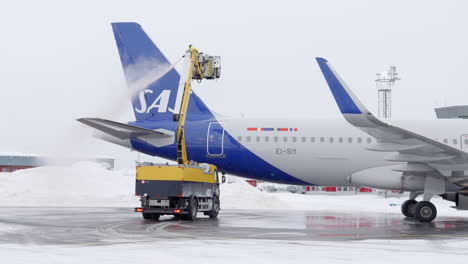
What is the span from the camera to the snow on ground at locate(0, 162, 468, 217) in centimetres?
3516

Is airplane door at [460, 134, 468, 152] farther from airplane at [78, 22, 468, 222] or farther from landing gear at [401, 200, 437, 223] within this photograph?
landing gear at [401, 200, 437, 223]

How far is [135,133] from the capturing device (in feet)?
80.6

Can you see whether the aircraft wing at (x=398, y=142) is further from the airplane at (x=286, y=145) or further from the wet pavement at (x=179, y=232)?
the wet pavement at (x=179, y=232)

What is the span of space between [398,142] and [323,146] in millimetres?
4138

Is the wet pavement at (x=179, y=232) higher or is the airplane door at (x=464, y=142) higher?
the airplane door at (x=464, y=142)

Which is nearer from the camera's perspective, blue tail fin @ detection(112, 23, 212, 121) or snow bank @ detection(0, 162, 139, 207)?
blue tail fin @ detection(112, 23, 212, 121)

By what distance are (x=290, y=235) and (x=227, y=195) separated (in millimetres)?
A: 21560

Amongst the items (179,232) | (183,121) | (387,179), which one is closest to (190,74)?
(183,121)

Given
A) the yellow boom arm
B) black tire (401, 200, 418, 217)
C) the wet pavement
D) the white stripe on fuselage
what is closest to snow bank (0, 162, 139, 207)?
the yellow boom arm

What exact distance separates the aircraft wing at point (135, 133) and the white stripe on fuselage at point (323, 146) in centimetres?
255

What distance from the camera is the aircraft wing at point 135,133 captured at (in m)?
23.0

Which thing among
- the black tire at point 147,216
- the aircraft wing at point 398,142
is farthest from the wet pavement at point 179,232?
the aircraft wing at point 398,142

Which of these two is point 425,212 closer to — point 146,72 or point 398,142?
point 398,142

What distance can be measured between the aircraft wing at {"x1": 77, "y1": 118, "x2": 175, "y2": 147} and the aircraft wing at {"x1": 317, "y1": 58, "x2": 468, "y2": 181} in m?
8.08
